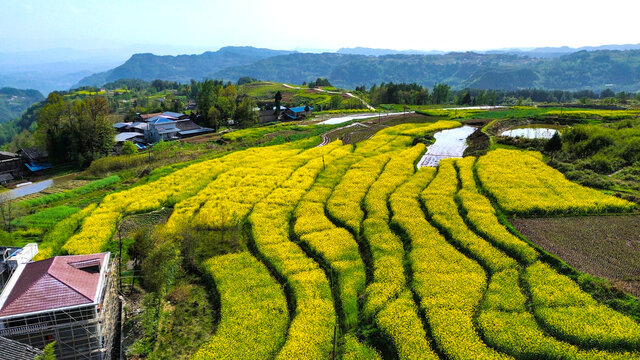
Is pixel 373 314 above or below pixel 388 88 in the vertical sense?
below

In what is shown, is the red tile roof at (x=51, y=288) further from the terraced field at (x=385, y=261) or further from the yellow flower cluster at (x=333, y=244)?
the yellow flower cluster at (x=333, y=244)

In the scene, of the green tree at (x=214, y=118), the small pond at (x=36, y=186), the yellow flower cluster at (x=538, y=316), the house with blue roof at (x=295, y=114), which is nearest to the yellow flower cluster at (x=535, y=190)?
the yellow flower cluster at (x=538, y=316)

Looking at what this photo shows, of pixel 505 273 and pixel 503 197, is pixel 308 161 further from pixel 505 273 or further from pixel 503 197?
pixel 505 273

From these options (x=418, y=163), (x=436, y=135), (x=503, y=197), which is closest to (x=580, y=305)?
(x=503, y=197)

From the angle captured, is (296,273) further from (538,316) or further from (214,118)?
(214,118)

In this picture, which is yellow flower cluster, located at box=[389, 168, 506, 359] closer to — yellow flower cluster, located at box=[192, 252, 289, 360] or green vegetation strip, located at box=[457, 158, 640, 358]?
green vegetation strip, located at box=[457, 158, 640, 358]
